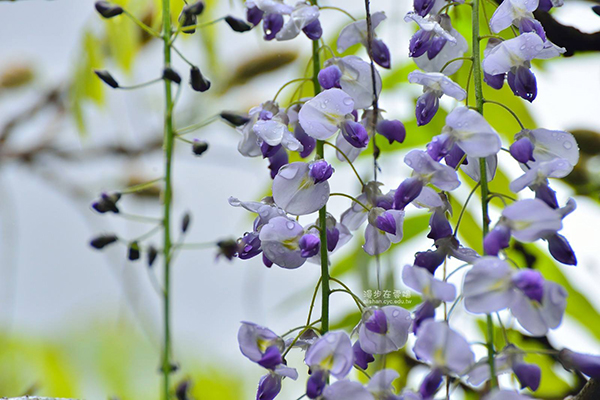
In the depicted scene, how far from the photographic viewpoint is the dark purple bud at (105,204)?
0.55 m

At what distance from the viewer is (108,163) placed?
1.39 meters

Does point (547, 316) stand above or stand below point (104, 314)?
above

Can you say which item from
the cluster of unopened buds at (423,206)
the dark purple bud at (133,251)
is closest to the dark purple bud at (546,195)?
the cluster of unopened buds at (423,206)

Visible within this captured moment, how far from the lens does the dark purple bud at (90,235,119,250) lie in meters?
0.58

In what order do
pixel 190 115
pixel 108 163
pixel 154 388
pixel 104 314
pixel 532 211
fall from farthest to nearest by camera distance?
1. pixel 104 314
2. pixel 154 388
3. pixel 108 163
4. pixel 190 115
5. pixel 532 211

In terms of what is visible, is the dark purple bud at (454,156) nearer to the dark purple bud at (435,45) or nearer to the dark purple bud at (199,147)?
the dark purple bud at (435,45)

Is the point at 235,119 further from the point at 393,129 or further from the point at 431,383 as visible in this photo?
the point at 431,383

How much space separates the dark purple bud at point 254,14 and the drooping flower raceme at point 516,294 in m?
0.21

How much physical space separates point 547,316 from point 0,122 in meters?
1.40

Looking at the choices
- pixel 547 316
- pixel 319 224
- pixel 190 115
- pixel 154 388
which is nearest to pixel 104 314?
pixel 154 388

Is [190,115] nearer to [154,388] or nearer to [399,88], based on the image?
[399,88]

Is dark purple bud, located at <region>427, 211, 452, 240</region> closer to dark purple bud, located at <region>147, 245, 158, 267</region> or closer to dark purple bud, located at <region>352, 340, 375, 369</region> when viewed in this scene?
dark purple bud, located at <region>352, 340, 375, 369</region>

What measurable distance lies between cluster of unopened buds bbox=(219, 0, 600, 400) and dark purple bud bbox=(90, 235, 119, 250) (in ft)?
0.79

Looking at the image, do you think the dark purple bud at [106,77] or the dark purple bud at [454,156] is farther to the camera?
the dark purple bud at [106,77]
